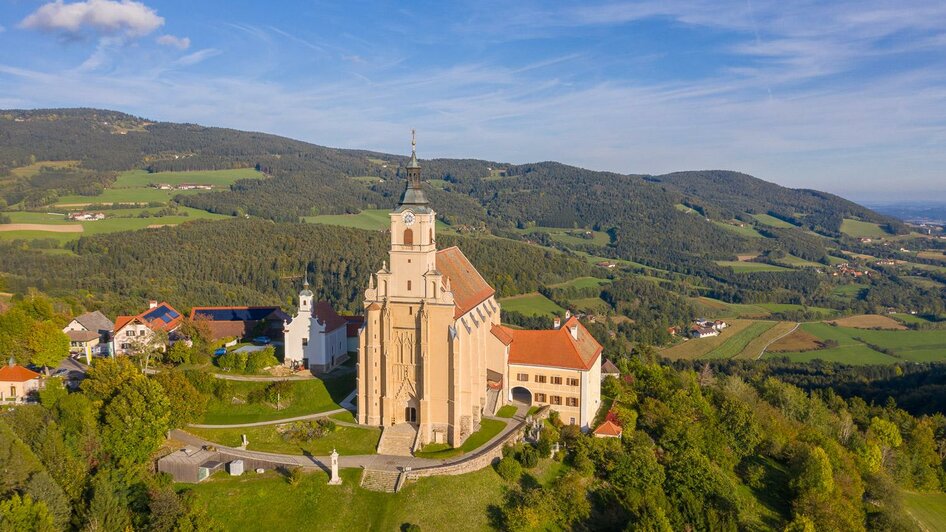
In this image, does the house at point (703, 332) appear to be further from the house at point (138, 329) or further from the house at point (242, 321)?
the house at point (138, 329)

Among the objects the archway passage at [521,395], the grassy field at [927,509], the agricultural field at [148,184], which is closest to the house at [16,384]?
the archway passage at [521,395]

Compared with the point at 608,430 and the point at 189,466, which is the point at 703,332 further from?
the point at 189,466

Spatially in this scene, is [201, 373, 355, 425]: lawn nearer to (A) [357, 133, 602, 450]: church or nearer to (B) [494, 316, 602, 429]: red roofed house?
(A) [357, 133, 602, 450]: church

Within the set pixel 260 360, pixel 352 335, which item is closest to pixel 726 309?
pixel 352 335

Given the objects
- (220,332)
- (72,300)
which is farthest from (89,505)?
(72,300)

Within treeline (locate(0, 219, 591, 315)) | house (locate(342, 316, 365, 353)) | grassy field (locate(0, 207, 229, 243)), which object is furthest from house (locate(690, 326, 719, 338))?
grassy field (locate(0, 207, 229, 243))

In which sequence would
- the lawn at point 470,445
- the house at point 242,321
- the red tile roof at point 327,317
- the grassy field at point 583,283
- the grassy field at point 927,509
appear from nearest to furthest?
the lawn at point 470,445, the grassy field at point 927,509, the red tile roof at point 327,317, the house at point 242,321, the grassy field at point 583,283
